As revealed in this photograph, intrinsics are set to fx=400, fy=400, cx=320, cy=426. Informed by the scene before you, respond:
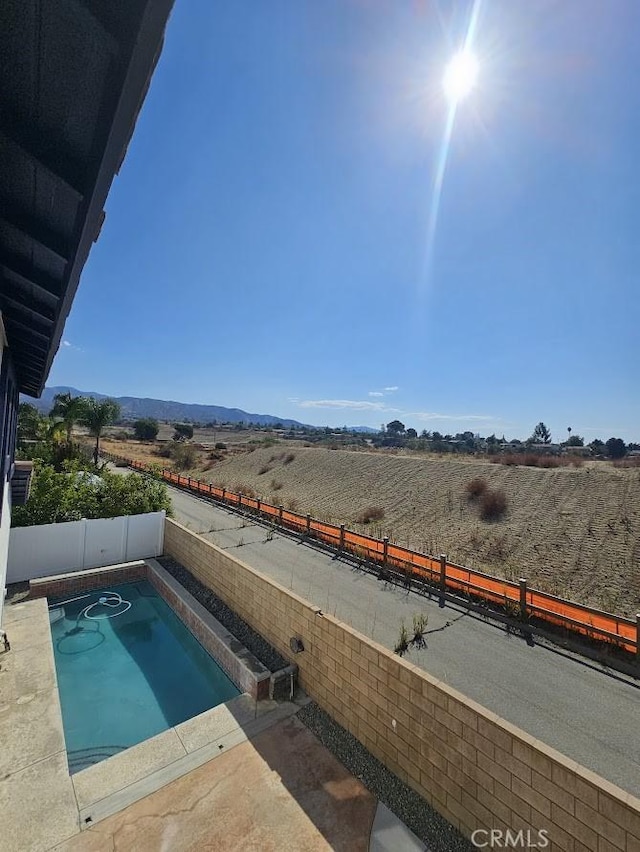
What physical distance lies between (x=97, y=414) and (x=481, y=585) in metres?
29.7

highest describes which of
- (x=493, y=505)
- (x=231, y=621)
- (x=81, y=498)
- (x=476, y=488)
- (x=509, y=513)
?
(x=476, y=488)

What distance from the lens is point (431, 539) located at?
1627 cm

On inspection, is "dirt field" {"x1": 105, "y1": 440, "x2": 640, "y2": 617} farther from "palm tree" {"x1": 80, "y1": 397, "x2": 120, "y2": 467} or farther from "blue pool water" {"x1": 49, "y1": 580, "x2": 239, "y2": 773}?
"palm tree" {"x1": 80, "y1": 397, "x2": 120, "y2": 467}

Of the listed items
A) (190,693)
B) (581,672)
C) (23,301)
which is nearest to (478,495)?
(581,672)

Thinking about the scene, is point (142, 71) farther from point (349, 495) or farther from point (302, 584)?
point (349, 495)

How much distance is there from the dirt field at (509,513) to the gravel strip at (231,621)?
7.93 meters

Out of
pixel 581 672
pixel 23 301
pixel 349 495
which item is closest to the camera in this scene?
pixel 23 301

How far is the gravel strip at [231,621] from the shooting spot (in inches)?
286

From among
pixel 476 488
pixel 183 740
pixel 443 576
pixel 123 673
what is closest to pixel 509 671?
pixel 443 576

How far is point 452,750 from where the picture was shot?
14.8 feet

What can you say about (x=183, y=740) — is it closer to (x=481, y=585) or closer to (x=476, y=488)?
(x=481, y=585)

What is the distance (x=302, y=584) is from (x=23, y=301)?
8.57 metres

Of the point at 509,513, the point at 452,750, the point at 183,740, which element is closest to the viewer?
the point at 452,750

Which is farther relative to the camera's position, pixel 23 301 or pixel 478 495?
pixel 478 495
